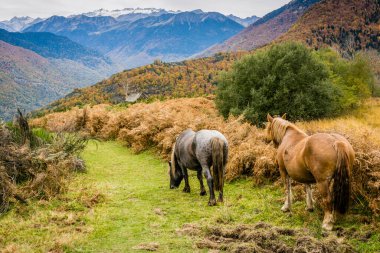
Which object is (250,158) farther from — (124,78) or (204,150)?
(124,78)

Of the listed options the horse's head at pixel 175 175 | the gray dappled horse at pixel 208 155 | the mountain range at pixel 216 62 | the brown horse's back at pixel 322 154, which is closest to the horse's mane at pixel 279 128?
the gray dappled horse at pixel 208 155

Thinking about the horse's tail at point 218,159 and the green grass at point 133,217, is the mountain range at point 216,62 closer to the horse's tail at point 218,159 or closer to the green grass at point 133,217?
the green grass at point 133,217

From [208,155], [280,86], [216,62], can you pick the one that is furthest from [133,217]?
[216,62]

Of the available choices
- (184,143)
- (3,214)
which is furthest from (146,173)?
(3,214)

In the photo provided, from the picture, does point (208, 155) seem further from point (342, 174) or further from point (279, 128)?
point (342, 174)

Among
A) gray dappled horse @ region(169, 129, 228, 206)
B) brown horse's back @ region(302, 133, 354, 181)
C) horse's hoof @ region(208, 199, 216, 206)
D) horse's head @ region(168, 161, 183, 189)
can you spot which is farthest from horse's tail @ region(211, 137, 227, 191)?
brown horse's back @ region(302, 133, 354, 181)

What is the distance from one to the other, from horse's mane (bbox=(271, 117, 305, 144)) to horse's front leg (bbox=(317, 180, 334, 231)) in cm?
180

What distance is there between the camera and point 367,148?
6672 mm

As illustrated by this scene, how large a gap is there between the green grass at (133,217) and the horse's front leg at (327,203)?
23 centimetres

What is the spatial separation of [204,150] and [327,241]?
11.7 ft

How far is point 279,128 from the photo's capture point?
23.7 feet

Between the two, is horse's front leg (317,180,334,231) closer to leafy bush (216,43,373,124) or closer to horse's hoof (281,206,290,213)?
horse's hoof (281,206,290,213)

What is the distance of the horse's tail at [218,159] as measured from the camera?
7.53 metres

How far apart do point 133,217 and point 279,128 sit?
380 centimetres
